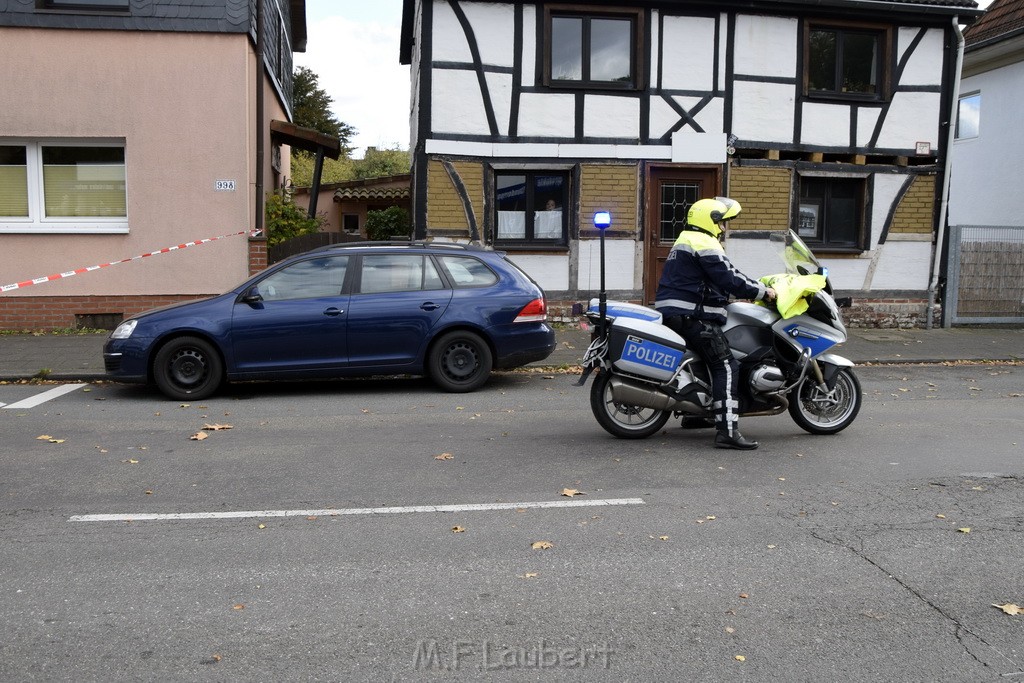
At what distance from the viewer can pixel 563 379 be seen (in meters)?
10.8

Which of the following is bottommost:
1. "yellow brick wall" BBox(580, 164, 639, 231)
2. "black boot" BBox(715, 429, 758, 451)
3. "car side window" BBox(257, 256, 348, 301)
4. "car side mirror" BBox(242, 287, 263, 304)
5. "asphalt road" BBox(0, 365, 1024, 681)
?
"asphalt road" BBox(0, 365, 1024, 681)

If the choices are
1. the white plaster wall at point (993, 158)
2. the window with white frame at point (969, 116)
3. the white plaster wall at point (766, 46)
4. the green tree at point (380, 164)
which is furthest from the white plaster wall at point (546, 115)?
the green tree at point (380, 164)

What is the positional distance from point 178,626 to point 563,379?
7.32 m

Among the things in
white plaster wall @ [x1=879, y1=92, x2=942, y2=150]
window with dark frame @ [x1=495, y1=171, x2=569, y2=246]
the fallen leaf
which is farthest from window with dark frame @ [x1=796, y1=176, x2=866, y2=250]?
the fallen leaf

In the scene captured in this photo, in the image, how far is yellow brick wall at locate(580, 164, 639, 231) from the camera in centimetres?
1489

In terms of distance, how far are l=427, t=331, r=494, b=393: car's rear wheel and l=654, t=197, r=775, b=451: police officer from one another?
9.97 feet

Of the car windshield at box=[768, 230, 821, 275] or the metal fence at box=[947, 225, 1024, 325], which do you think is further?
the metal fence at box=[947, 225, 1024, 325]

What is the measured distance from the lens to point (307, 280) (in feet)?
31.1

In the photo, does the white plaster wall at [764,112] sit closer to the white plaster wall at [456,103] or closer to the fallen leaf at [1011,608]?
the white plaster wall at [456,103]

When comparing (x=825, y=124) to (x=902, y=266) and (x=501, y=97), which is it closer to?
(x=902, y=266)

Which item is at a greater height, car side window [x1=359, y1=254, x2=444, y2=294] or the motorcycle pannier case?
car side window [x1=359, y1=254, x2=444, y2=294]

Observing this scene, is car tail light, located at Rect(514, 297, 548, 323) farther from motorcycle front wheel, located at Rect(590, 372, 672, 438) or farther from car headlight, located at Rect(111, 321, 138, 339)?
car headlight, located at Rect(111, 321, 138, 339)

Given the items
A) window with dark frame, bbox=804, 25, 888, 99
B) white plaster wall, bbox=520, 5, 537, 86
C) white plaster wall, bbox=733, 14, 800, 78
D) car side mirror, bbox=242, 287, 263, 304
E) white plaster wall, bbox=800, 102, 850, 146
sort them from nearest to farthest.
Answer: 1. car side mirror, bbox=242, 287, 263, 304
2. white plaster wall, bbox=520, 5, 537, 86
3. white plaster wall, bbox=733, 14, 800, 78
4. white plaster wall, bbox=800, 102, 850, 146
5. window with dark frame, bbox=804, 25, 888, 99

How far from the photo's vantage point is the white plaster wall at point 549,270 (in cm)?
1500
